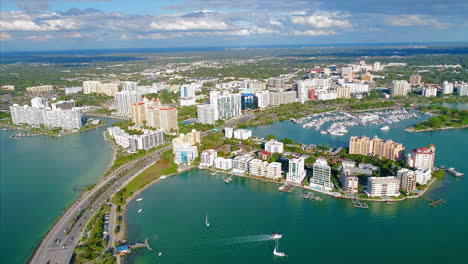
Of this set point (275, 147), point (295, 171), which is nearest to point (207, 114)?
point (275, 147)

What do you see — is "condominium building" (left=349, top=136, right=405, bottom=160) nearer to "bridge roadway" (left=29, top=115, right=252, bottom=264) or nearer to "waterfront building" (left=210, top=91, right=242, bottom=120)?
"bridge roadway" (left=29, top=115, right=252, bottom=264)

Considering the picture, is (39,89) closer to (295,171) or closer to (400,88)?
(295,171)

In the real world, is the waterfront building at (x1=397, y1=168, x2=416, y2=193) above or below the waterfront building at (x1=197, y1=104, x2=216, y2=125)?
below

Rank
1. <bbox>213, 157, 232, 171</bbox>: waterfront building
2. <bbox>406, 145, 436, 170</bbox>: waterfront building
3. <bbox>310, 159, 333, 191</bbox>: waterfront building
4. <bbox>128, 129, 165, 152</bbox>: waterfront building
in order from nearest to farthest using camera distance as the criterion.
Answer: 1. <bbox>310, 159, 333, 191</bbox>: waterfront building
2. <bbox>406, 145, 436, 170</bbox>: waterfront building
3. <bbox>213, 157, 232, 171</bbox>: waterfront building
4. <bbox>128, 129, 165, 152</bbox>: waterfront building

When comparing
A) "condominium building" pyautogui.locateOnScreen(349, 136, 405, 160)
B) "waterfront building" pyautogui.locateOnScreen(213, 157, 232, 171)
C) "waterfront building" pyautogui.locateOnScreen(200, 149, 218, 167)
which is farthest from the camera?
"waterfront building" pyautogui.locateOnScreen(200, 149, 218, 167)

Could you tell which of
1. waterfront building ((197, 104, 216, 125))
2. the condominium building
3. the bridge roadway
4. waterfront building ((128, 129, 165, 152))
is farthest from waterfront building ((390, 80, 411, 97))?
the bridge roadway

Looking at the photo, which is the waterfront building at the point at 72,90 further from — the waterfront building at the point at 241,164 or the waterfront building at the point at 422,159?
the waterfront building at the point at 422,159

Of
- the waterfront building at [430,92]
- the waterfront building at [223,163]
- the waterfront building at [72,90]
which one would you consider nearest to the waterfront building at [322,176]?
the waterfront building at [223,163]
